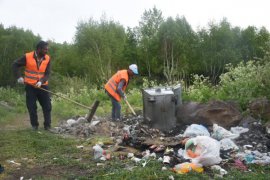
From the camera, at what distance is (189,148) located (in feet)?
16.8

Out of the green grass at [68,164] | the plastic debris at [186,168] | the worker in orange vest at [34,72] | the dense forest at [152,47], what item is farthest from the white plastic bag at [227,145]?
the dense forest at [152,47]

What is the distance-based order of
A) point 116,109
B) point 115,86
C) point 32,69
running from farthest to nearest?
point 116,109
point 115,86
point 32,69

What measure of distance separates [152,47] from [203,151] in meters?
26.6

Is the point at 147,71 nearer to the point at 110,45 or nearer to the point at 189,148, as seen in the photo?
the point at 110,45

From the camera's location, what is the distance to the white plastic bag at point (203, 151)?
15.6 ft

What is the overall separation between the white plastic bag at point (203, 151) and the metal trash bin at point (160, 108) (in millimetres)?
2096

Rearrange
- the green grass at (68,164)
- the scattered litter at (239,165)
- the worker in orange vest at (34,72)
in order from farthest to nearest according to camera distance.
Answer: the worker in orange vest at (34,72), the scattered litter at (239,165), the green grass at (68,164)

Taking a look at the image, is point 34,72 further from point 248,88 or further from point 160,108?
point 248,88

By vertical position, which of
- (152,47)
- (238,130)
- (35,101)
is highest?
(152,47)

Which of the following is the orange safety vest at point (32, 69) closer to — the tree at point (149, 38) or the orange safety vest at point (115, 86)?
the orange safety vest at point (115, 86)

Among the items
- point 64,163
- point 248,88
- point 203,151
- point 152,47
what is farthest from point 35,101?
point 152,47

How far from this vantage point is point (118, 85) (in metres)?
8.23

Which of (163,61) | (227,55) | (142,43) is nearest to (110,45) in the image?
(142,43)

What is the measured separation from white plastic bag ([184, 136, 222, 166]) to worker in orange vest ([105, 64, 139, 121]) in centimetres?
316
